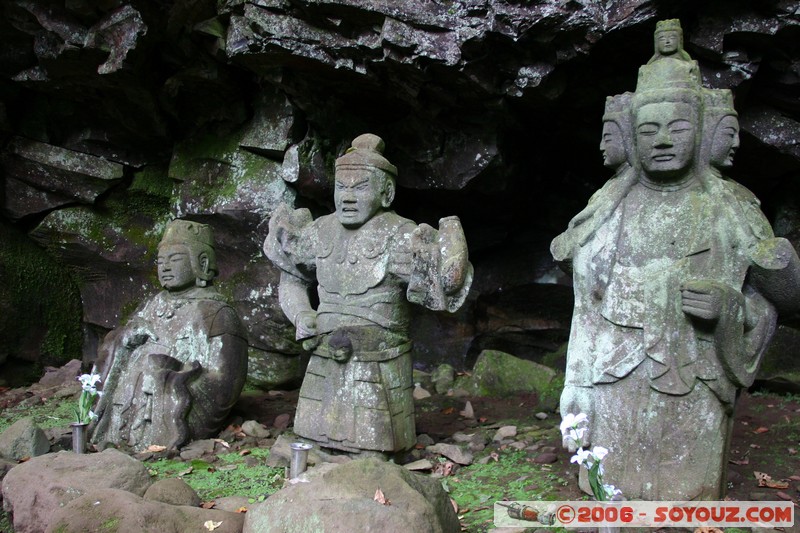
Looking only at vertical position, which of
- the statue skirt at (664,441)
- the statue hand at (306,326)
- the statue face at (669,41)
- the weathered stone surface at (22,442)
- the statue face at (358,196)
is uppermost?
the statue face at (669,41)

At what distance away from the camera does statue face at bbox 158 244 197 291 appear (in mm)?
6332

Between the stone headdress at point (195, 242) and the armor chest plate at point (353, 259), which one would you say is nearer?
the armor chest plate at point (353, 259)

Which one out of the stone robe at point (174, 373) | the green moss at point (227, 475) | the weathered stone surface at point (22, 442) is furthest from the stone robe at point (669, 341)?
the weathered stone surface at point (22, 442)

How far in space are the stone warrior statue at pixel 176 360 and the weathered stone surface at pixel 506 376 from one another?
2.84 metres

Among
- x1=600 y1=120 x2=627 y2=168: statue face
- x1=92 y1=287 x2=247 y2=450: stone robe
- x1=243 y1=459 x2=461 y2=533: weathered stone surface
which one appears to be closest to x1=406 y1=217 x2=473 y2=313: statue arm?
x1=600 y1=120 x2=627 y2=168: statue face

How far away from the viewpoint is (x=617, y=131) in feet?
14.7

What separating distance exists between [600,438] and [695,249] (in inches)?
47.8

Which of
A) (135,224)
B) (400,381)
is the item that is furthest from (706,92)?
(135,224)

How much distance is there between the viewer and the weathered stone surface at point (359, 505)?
11.3 feet

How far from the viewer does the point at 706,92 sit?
4.34 meters

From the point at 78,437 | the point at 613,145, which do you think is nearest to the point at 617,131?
the point at 613,145

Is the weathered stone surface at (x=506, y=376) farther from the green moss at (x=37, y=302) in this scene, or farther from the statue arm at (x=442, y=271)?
the green moss at (x=37, y=302)

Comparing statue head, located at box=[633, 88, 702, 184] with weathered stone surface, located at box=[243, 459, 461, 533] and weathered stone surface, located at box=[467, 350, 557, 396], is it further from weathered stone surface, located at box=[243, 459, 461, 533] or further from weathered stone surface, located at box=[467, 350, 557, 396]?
weathered stone surface, located at box=[467, 350, 557, 396]

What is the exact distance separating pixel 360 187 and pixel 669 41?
Result: 2.33m
